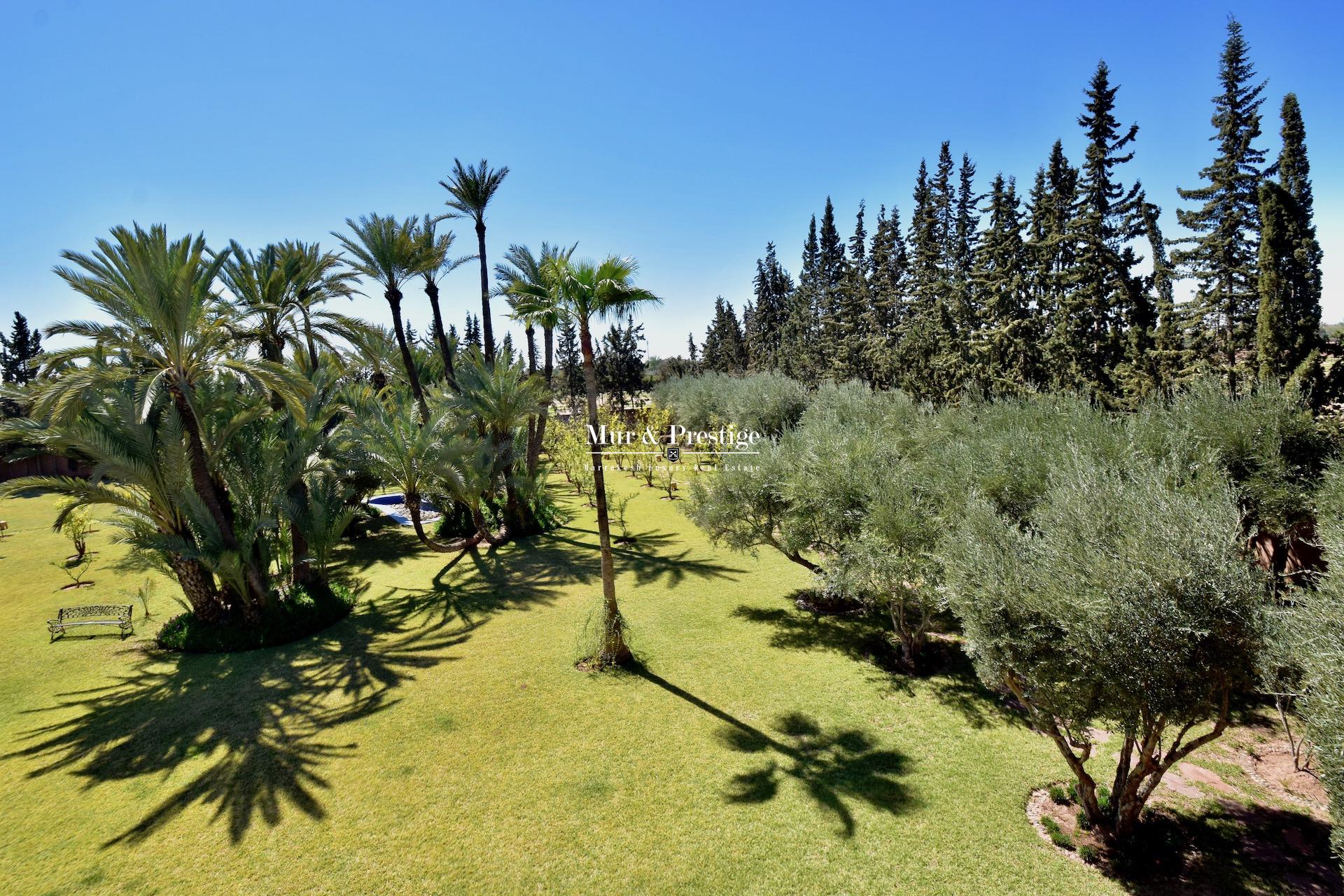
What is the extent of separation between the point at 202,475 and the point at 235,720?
537 cm

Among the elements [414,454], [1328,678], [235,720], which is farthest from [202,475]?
[1328,678]

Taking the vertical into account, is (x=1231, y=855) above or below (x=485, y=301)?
below

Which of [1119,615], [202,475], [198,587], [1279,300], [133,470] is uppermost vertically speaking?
[1279,300]

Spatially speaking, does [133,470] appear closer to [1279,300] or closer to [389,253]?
[389,253]

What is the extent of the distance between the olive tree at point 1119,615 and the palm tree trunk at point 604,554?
5.72 m

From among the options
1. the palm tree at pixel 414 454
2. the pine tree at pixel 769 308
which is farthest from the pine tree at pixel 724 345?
the palm tree at pixel 414 454

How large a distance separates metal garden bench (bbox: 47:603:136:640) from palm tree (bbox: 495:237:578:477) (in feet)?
36.1

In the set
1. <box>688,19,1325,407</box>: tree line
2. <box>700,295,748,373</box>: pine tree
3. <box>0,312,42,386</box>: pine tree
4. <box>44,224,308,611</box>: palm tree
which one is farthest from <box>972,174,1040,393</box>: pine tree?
<box>0,312,42,386</box>: pine tree

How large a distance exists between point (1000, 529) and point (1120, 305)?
23.0m

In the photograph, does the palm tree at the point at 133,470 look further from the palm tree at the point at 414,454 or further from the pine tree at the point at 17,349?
the pine tree at the point at 17,349

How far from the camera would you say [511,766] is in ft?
25.7

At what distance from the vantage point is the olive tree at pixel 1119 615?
16.5ft

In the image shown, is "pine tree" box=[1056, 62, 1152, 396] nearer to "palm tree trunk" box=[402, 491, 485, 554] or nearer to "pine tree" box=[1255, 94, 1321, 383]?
"pine tree" box=[1255, 94, 1321, 383]

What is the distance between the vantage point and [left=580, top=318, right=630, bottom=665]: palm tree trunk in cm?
991
